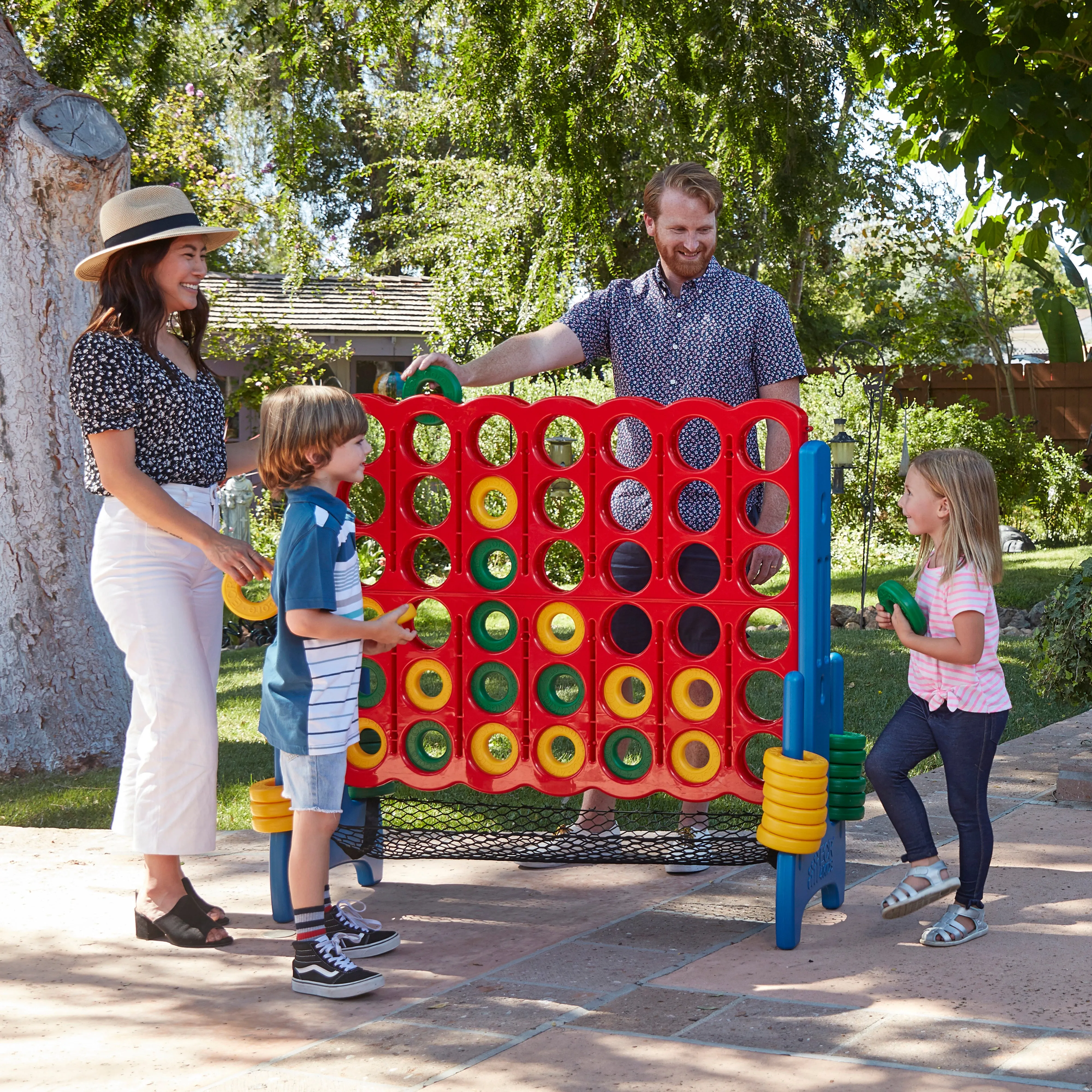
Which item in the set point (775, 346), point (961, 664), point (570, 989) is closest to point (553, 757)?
point (570, 989)

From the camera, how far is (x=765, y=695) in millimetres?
7730

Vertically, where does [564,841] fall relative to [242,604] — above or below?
below

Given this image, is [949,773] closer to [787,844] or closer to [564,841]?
[787,844]

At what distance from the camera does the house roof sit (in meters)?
24.2

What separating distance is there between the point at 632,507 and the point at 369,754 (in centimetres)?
109

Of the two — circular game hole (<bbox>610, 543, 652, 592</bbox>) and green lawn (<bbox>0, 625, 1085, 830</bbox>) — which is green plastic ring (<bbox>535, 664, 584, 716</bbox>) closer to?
circular game hole (<bbox>610, 543, 652, 592</bbox>)

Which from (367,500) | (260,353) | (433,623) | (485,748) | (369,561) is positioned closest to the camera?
(485,748)

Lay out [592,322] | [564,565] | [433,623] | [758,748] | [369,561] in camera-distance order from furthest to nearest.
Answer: [369,561] < [564,565] < [433,623] < [758,748] < [592,322]

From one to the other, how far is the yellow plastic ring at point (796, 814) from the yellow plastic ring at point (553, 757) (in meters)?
0.57

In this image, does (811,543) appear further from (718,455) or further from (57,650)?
(57,650)

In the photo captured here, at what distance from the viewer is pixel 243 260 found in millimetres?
25969

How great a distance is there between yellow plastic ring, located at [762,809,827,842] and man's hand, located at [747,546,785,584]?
0.75 meters

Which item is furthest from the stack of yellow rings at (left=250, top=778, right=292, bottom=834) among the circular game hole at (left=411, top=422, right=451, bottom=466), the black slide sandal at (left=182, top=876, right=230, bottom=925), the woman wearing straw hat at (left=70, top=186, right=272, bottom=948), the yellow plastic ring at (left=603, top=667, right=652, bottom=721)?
the circular game hole at (left=411, top=422, right=451, bottom=466)

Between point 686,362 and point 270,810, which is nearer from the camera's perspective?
point 270,810
